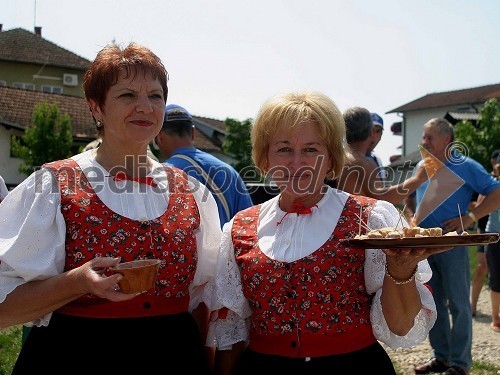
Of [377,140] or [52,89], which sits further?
[52,89]

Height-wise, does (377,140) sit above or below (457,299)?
above

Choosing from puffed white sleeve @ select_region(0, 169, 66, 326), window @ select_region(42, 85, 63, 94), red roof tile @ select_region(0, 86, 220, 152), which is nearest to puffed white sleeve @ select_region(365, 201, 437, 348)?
puffed white sleeve @ select_region(0, 169, 66, 326)

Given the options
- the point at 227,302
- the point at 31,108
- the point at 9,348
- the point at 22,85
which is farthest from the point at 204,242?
the point at 22,85

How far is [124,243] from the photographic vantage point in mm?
2061

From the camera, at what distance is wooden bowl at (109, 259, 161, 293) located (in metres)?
1.79

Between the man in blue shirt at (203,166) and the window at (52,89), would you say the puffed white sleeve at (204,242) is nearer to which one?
the man in blue shirt at (203,166)

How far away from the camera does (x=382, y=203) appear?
2205 millimetres

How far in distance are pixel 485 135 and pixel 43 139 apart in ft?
62.0

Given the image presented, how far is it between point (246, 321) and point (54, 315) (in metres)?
0.75

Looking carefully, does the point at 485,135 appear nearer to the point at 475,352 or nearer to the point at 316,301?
the point at 475,352

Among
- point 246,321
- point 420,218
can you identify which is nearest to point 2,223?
point 246,321

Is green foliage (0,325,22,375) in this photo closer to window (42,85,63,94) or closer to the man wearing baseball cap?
the man wearing baseball cap

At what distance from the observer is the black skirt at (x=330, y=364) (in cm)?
206

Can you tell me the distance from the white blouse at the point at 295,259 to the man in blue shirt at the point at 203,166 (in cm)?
158
